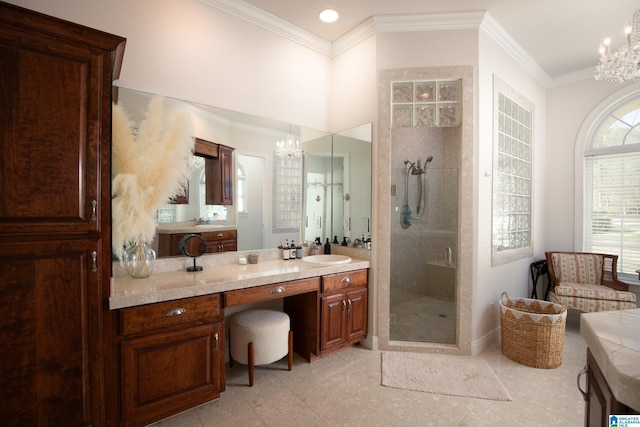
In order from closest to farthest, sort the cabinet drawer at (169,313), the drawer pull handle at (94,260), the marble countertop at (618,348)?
the marble countertop at (618,348) < the drawer pull handle at (94,260) < the cabinet drawer at (169,313)

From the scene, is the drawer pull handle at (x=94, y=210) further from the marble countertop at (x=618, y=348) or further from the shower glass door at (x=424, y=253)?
the shower glass door at (x=424, y=253)

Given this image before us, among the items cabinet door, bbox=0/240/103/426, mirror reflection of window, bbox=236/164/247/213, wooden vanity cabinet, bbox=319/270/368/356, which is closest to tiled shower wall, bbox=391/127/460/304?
wooden vanity cabinet, bbox=319/270/368/356

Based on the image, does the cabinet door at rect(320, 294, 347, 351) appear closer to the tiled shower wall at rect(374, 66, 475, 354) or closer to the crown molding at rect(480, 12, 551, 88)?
the tiled shower wall at rect(374, 66, 475, 354)

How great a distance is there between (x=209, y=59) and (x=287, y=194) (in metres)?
1.33

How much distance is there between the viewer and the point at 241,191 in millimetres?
2656

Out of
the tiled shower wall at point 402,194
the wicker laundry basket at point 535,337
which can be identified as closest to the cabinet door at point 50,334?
the tiled shower wall at point 402,194

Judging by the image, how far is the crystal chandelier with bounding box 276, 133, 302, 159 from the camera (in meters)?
2.90

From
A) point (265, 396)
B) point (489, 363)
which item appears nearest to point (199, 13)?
point (265, 396)

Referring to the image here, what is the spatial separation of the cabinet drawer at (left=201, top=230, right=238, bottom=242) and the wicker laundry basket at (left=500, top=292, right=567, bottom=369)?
2583mm

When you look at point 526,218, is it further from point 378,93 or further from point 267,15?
point 267,15

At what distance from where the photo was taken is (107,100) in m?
1.59

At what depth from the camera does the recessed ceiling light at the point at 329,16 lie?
106 inches

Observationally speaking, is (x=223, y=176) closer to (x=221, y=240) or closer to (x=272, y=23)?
(x=221, y=240)

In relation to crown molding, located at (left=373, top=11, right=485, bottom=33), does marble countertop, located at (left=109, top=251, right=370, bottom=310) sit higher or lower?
lower
